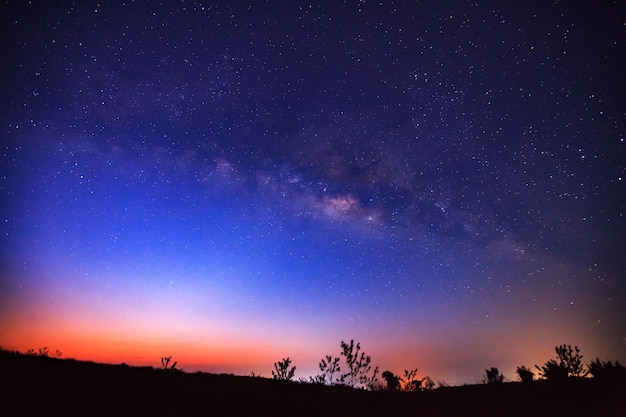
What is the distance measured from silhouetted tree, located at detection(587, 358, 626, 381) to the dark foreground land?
2.30 feet

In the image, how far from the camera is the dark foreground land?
788cm

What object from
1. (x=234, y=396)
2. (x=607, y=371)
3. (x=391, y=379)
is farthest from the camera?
(x=391, y=379)

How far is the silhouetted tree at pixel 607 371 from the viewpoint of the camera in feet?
42.8

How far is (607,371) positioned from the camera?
45.4 ft

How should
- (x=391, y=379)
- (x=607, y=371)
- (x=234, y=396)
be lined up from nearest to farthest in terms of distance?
(x=234, y=396) → (x=607, y=371) → (x=391, y=379)

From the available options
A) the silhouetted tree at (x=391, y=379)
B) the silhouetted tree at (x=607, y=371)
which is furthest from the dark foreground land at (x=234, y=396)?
the silhouetted tree at (x=391, y=379)

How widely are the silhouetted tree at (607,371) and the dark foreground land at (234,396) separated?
2.30ft

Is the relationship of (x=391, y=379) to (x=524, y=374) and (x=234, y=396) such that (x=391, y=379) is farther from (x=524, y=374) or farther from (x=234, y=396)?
(x=234, y=396)

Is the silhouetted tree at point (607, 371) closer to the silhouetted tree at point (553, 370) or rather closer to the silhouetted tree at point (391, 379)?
the silhouetted tree at point (553, 370)

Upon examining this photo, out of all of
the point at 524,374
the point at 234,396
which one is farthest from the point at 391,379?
the point at 234,396

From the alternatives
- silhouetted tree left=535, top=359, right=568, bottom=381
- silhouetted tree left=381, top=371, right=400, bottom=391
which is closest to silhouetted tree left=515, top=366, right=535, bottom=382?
silhouetted tree left=535, top=359, right=568, bottom=381

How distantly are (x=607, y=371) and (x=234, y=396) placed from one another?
45.5ft

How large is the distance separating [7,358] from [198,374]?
4.90 metres

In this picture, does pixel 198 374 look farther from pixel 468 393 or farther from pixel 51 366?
pixel 468 393
